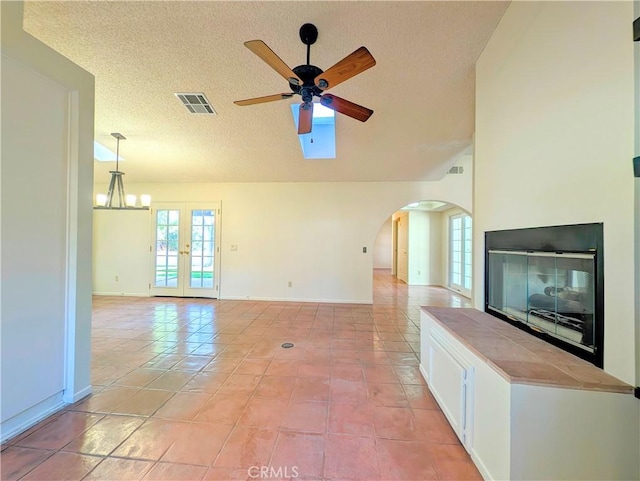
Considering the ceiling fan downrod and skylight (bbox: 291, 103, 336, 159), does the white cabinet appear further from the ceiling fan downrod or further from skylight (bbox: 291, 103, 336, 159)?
skylight (bbox: 291, 103, 336, 159)

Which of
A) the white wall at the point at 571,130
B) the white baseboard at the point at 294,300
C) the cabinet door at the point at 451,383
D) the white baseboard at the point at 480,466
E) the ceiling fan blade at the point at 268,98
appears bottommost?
the white baseboard at the point at 294,300

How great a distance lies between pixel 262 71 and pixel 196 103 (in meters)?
1.18

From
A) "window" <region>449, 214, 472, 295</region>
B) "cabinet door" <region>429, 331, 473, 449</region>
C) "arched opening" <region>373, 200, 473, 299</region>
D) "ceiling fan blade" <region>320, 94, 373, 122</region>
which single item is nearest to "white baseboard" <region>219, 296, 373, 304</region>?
"arched opening" <region>373, 200, 473, 299</region>

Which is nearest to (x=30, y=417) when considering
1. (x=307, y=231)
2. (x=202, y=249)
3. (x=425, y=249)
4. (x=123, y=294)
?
(x=202, y=249)

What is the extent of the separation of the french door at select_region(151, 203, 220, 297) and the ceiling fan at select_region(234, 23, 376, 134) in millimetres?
4151

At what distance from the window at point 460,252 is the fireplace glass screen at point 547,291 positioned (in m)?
4.99

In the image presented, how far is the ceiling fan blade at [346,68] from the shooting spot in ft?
5.89

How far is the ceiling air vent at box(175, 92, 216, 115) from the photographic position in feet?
10.8

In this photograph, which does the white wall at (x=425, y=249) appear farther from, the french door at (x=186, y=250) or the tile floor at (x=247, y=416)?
the french door at (x=186, y=250)

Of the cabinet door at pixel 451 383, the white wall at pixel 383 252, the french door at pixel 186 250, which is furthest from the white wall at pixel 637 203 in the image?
the white wall at pixel 383 252

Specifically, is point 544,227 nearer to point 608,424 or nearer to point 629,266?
point 629,266

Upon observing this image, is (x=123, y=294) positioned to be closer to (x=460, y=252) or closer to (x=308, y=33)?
(x=308, y=33)

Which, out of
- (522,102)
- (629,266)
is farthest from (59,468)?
(522,102)

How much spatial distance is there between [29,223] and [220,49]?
7.09ft
